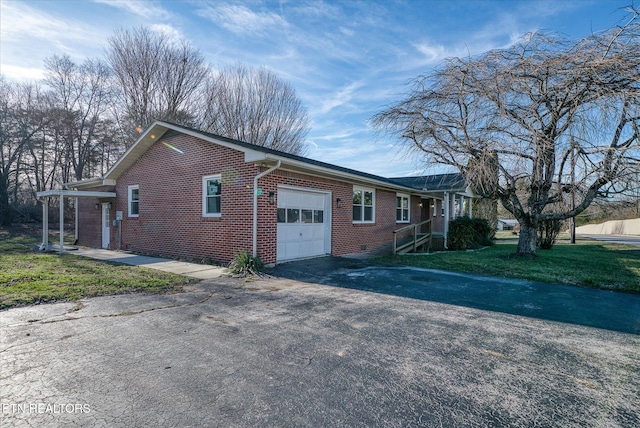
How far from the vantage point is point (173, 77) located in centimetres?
2258

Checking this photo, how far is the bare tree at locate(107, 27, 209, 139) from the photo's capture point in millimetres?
21453

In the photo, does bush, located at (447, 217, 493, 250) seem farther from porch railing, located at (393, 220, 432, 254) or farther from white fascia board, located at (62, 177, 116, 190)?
white fascia board, located at (62, 177, 116, 190)

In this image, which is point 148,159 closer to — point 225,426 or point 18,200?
point 225,426

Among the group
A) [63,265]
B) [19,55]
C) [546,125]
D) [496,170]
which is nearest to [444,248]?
[496,170]

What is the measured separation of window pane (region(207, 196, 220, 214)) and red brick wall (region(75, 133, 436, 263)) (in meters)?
0.29

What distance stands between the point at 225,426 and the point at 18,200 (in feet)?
107

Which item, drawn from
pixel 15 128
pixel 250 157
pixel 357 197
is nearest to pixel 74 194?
pixel 250 157

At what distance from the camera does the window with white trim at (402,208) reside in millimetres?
15773

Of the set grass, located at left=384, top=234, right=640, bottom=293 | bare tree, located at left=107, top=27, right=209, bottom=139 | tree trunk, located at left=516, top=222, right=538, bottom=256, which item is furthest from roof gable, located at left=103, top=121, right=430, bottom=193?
bare tree, located at left=107, top=27, right=209, bottom=139

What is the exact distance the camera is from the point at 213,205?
9984 mm

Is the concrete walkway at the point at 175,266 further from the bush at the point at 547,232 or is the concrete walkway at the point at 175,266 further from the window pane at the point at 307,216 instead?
the bush at the point at 547,232

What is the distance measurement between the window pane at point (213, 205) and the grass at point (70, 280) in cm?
247

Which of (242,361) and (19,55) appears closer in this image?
(242,361)

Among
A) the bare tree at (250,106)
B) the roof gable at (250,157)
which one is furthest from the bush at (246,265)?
the bare tree at (250,106)
